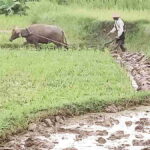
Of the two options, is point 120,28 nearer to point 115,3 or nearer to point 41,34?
point 41,34

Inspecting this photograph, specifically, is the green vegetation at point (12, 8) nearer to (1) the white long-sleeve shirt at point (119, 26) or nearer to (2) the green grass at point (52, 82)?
(1) the white long-sleeve shirt at point (119, 26)

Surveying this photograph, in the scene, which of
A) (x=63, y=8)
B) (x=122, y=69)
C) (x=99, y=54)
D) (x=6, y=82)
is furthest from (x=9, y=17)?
(x=6, y=82)

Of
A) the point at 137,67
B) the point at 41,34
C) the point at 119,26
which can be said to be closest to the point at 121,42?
the point at 119,26

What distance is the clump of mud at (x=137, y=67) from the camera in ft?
33.0

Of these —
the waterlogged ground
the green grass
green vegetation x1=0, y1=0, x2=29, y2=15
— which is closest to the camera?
the waterlogged ground

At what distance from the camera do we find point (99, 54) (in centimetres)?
1313

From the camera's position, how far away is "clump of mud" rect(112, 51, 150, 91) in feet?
33.0

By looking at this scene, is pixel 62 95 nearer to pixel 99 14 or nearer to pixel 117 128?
pixel 117 128

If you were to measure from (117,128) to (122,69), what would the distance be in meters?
4.23

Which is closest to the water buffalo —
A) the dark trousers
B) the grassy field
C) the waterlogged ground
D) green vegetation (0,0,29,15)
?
the grassy field

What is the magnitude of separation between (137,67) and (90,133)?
4866 millimetres

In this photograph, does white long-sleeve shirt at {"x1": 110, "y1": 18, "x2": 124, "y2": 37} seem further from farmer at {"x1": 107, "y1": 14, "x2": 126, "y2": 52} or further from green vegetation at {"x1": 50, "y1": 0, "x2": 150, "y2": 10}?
green vegetation at {"x1": 50, "y1": 0, "x2": 150, "y2": 10}

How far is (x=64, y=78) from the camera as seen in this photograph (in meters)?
10.1

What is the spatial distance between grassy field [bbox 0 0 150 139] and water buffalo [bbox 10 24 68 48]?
0.48 metres
